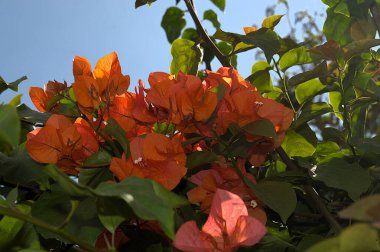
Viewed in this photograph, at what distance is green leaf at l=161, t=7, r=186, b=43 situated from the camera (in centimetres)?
122

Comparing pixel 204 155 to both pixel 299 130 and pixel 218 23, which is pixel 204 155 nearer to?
pixel 299 130

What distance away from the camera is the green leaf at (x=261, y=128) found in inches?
21.8

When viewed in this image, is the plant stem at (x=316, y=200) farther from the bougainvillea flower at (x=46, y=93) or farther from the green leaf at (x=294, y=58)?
the bougainvillea flower at (x=46, y=93)

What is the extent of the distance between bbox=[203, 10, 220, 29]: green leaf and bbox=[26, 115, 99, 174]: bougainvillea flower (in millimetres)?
765

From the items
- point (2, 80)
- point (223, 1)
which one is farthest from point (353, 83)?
point (2, 80)

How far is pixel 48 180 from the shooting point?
60 centimetres

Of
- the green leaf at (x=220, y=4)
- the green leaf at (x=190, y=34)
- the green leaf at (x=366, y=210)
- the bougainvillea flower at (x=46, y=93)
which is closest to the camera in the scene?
the green leaf at (x=366, y=210)

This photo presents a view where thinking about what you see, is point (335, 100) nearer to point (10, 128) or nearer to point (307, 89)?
point (307, 89)

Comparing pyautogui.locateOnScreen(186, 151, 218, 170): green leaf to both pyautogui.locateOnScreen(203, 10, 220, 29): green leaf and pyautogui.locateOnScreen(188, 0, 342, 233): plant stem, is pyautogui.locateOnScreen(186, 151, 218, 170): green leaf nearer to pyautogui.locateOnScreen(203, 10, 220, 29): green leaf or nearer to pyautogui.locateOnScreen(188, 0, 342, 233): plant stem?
pyautogui.locateOnScreen(188, 0, 342, 233): plant stem

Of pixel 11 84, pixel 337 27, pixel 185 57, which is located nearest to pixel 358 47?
pixel 337 27

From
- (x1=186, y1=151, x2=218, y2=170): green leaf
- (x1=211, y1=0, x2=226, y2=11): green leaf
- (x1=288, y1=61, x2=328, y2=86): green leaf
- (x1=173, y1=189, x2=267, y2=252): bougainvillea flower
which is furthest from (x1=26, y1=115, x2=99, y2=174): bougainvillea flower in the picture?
(x1=211, y1=0, x2=226, y2=11): green leaf

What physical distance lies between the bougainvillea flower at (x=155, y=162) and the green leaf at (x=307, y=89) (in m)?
0.40

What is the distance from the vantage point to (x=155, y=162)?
49 centimetres

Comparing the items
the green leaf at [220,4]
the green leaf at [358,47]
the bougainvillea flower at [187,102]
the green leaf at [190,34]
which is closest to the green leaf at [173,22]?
the green leaf at [190,34]
